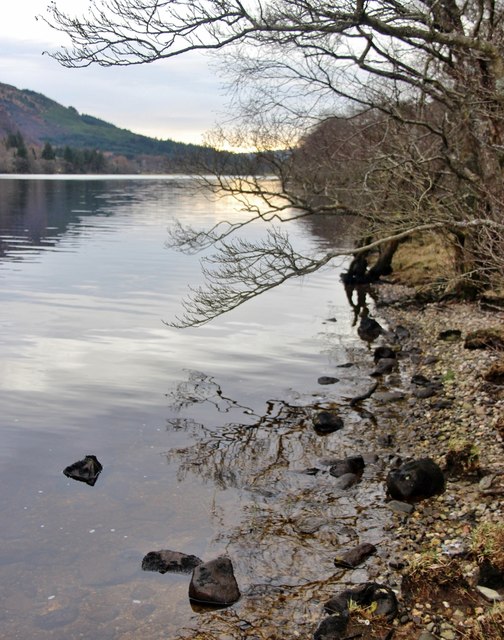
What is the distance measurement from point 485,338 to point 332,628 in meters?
12.8

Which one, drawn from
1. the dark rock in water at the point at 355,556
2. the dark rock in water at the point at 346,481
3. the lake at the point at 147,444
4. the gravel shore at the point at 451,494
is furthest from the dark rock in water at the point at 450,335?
the dark rock in water at the point at 355,556

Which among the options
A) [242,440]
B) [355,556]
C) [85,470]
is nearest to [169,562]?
[355,556]

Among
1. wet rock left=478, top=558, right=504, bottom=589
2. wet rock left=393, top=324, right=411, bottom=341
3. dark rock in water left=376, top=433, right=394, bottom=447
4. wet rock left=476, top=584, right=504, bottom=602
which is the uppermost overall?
Result: wet rock left=478, top=558, right=504, bottom=589

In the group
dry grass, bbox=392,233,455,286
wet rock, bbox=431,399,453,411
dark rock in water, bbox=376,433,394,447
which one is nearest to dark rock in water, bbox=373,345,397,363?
wet rock, bbox=431,399,453,411

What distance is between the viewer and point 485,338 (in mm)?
18297

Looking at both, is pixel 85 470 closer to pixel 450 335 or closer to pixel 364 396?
pixel 364 396

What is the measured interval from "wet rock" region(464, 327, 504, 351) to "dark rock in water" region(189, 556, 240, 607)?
37.1ft

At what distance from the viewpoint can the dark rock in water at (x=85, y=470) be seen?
11.2 metres

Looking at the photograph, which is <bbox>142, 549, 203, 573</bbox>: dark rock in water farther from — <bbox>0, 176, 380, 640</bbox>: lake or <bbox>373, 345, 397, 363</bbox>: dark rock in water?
<bbox>373, 345, 397, 363</bbox>: dark rock in water

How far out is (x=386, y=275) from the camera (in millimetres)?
34969

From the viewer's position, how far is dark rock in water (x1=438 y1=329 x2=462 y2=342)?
2028 cm

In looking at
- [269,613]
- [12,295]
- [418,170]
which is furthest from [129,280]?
[269,613]

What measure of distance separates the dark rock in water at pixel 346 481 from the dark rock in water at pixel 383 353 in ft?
28.4

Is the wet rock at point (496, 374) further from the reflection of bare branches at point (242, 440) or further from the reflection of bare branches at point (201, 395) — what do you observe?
the reflection of bare branches at point (201, 395)
